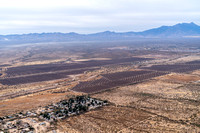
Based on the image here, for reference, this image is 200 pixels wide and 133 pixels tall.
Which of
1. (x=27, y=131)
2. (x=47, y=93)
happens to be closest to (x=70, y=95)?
(x=47, y=93)

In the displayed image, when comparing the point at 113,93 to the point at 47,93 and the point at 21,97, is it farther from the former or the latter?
the point at 21,97

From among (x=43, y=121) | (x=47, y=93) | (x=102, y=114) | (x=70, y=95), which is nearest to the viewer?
(x=43, y=121)

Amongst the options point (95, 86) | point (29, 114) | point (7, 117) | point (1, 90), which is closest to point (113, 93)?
point (95, 86)

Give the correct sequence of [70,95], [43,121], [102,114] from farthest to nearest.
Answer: [70,95] < [102,114] < [43,121]

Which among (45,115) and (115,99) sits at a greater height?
(115,99)

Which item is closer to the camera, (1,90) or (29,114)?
(29,114)

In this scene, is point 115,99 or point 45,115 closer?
point 45,115

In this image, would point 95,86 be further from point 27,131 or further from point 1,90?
point 27,131
